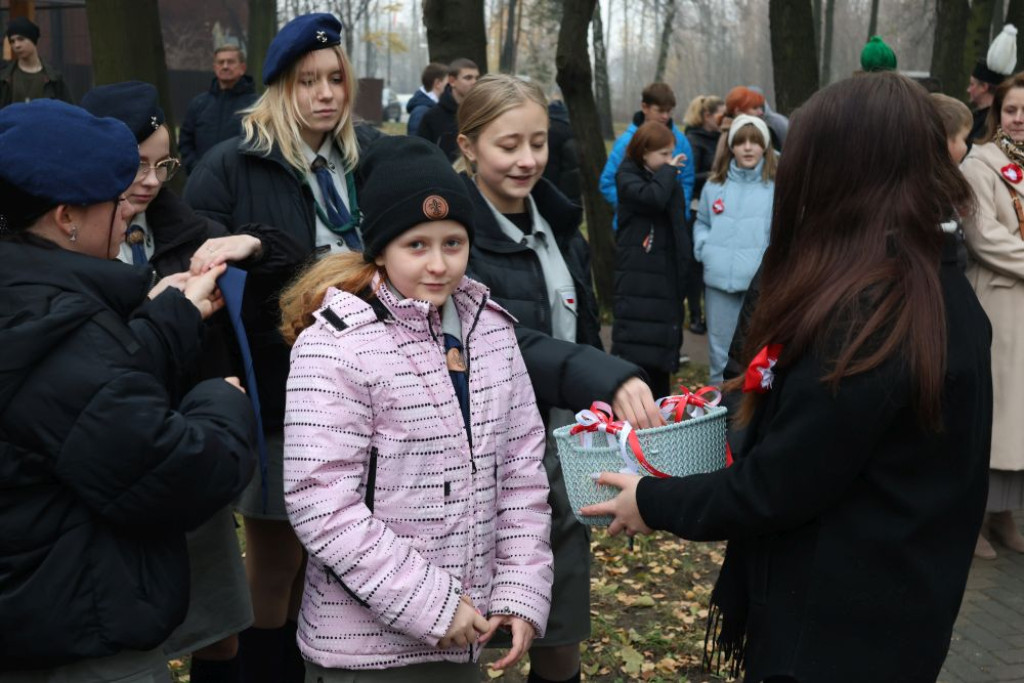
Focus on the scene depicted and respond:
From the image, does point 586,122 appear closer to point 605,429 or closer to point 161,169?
point 161,169

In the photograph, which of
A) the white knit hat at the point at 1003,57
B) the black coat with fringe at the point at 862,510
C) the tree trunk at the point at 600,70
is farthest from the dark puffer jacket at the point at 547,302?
the tree trunk at the point at 600,70

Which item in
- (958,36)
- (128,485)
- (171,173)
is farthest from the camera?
(958,36)

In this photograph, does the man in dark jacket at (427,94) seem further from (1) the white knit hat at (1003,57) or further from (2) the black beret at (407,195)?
(2) the black beret at (407,195)

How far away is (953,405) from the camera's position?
7.85 feet

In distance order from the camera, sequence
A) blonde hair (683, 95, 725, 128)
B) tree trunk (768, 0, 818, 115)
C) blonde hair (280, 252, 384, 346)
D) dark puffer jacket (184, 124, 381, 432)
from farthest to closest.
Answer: tree trunk (768, 0, 818, 115)
blonde hair (683, 95, 725, 128)
dark puffer jacket (184, 124, 381, 432)
blonde hair (280, 252, 384, 346)

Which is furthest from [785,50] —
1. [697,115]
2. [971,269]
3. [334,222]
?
[334,222]

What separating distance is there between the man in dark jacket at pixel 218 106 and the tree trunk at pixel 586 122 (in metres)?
2.94

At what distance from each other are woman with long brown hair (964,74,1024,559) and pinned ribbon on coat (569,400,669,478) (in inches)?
139

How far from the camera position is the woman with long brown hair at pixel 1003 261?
5688mm

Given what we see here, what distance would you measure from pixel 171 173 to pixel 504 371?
49.3 inches

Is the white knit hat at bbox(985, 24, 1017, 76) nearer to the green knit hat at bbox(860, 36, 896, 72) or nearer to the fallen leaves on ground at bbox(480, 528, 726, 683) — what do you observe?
the green knit hat at bbox(860, 36, 896, 72)

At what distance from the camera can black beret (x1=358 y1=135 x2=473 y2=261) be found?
110 inches

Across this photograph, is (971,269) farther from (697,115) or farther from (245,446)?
(697,115)

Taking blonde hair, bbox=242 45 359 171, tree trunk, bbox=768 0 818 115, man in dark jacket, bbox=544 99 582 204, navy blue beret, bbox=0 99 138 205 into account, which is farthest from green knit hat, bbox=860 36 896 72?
navy blue beret, bbox=0 99 138 205
